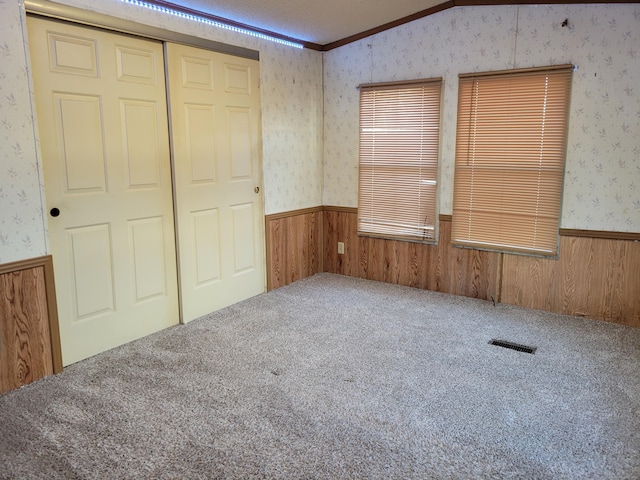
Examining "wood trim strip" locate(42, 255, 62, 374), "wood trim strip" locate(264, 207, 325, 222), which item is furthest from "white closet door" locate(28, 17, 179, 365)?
"wood trim strip" locate(264, 207, 325, 222)

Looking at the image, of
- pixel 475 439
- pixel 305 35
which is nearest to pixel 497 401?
pixel 475 439

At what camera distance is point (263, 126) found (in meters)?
4.06

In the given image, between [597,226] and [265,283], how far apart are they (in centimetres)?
275

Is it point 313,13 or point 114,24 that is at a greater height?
point 313,13

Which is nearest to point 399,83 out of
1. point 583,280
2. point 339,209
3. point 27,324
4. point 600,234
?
point 339,209

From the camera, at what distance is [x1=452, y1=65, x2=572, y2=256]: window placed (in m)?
3.55

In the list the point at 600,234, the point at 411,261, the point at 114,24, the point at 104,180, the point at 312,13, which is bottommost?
the point at 411,261

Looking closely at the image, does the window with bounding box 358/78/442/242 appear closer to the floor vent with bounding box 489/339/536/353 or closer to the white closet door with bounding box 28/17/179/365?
the floor vent with bounding box 489/339/536/353

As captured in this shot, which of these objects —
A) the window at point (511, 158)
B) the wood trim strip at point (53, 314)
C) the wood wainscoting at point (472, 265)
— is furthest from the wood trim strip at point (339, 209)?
the wood trim strip at point (53, 314)

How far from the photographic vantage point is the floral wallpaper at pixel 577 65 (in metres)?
3.27

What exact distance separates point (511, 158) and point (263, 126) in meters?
2.08

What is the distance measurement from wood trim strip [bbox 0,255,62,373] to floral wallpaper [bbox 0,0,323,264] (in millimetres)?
42

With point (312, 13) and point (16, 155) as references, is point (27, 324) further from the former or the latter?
point (312, 13)

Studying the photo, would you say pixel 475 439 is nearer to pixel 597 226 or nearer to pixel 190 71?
pixel 597 226
